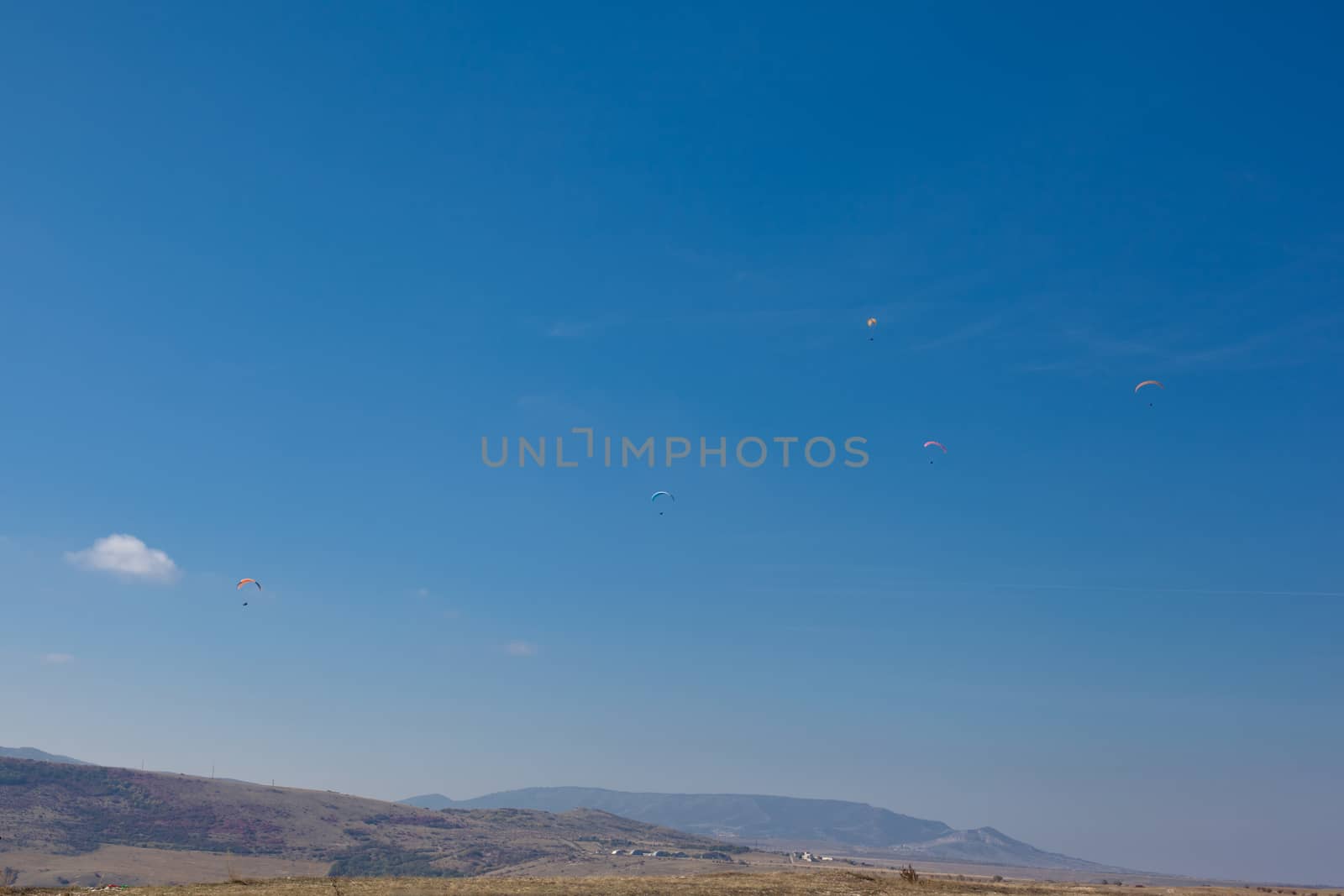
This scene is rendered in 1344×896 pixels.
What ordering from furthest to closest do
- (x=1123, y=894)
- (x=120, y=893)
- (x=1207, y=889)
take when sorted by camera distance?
(x=1207, y=889) < (x=1123, y=894) < (x=120, y=893)

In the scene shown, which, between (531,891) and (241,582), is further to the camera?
(241,582)

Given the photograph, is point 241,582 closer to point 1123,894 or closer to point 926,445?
point 926,445

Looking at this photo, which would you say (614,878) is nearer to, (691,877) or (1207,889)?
(691,877)

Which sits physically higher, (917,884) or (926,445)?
(926,445)

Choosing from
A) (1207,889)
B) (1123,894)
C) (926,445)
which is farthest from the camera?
(926,445)

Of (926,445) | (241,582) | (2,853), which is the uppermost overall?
(926,445)

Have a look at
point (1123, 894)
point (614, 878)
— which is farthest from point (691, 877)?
point (1123, 894)
